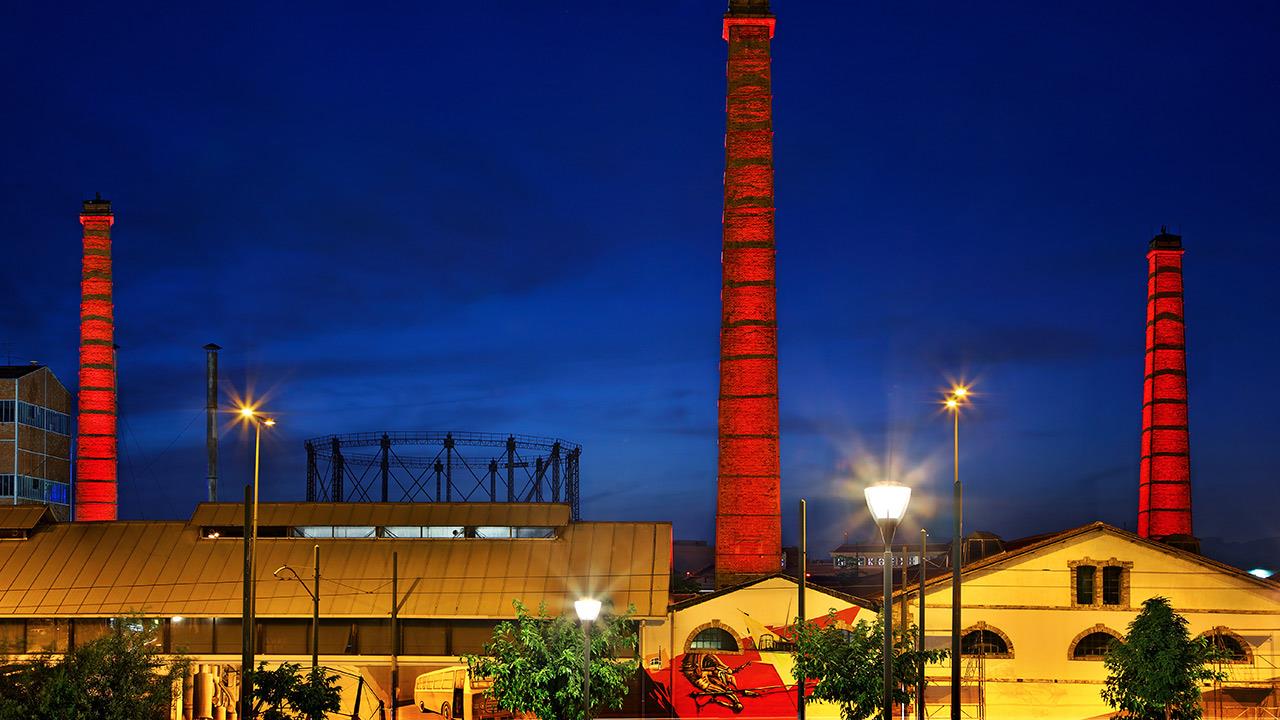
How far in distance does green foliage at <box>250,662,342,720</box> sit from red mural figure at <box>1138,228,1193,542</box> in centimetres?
4172

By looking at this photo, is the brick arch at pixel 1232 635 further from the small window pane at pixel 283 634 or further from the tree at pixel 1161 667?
the small window pane at pixel 283 634

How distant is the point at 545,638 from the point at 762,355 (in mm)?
19199

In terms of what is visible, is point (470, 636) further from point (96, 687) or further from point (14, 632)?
point (96, 687)

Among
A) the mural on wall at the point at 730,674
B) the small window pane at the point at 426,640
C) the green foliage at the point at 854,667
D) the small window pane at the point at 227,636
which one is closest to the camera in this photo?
the green foliage at the point at 854,667

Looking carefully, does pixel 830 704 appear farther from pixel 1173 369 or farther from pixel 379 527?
pixel 1173 369

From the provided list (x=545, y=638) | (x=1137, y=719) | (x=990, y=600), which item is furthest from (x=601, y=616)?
(x=990, y=600)

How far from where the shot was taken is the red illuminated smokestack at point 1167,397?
180 ft

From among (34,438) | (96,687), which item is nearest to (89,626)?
(96,687)

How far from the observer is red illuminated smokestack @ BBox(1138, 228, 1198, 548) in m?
54.9

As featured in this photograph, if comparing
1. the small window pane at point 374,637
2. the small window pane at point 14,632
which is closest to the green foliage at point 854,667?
the small window pane at point 374,637

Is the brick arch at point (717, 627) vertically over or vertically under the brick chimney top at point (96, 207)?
under

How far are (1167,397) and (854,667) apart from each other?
34294 mm

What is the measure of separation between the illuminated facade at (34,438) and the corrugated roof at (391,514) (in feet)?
77.2

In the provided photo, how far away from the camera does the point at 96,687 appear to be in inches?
899
